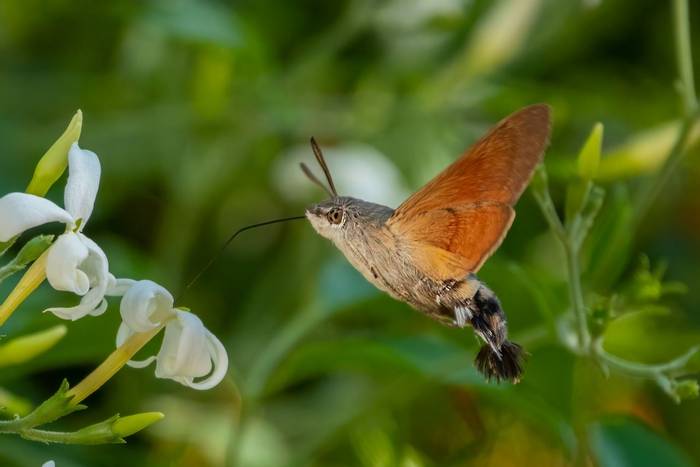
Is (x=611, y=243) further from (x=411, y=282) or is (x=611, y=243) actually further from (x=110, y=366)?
(x=110, y=366)

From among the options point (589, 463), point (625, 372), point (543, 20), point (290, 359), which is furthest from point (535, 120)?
point (543, 20)

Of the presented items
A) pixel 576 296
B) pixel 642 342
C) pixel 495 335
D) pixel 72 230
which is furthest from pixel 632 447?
pixel 72 230

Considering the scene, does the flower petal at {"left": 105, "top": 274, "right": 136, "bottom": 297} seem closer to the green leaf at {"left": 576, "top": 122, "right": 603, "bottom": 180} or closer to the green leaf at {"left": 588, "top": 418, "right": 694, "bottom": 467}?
the green leaf at {"left": 576, "top": 122, "right": 603, "bottom": 180}

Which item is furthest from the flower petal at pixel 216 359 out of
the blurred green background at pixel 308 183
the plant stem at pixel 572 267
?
the blurred green background at pixel 308 183

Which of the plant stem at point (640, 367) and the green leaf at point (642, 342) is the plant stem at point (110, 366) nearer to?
the plant stem at point (640, 367)

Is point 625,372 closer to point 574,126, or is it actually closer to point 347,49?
point 574,126

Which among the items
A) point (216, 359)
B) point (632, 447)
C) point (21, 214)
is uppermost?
point (21, 214)
